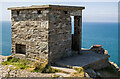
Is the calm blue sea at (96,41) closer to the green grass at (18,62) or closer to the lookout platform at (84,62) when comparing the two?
the green grass at (18,62)

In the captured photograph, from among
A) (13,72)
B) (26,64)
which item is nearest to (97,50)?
(26,64)

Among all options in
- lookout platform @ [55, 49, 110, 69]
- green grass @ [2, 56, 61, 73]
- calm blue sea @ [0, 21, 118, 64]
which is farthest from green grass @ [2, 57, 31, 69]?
calm blue sea @ [0, 21, 118, 64]

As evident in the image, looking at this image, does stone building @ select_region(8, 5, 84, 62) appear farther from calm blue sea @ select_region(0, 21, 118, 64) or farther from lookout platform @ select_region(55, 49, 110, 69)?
calm blue sea @ select_region(0, 21, 118, 64)

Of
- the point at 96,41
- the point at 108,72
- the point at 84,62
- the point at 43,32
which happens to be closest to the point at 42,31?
the point at 43,32

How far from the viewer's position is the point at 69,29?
10984mm

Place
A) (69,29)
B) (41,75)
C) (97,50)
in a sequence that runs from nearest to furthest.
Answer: (41,75)
(69,29)
(97,50)

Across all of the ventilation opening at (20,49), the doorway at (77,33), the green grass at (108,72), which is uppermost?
the doorway at (77,33)

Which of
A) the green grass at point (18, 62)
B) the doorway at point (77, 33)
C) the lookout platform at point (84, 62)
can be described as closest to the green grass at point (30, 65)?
the green grass at point (18, 62)

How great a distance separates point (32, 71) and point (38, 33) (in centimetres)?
214

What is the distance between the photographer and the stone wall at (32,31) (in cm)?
985

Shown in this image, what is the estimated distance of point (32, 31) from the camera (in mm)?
10383

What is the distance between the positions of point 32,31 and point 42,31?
0.78 meters

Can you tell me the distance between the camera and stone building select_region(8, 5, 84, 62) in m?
9.78

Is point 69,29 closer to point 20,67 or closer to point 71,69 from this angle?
point 71,69
